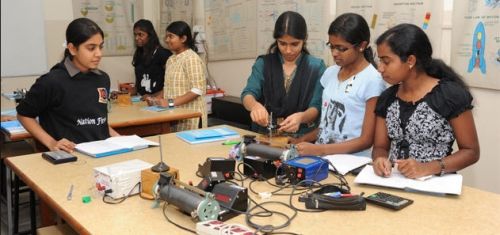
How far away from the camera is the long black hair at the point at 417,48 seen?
1.74 metres

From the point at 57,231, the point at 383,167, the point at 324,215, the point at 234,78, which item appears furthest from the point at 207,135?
the point at 234,78

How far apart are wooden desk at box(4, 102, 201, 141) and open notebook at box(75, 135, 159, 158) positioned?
811 mm

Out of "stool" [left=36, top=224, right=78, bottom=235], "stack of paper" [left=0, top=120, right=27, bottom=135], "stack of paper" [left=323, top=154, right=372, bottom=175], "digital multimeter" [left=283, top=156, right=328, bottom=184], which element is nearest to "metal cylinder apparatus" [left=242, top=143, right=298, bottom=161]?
"digital multimeter" [left=283, top=156, right=328, bottom=184]

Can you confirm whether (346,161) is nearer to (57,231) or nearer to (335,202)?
(335,202)

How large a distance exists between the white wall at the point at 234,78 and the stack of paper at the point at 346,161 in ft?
4.10

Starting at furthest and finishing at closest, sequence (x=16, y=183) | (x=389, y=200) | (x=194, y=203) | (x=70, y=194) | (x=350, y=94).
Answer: (x=16, y=183) → (x=350, y=94) → (x=70, y=194) → (x=389, y=200) → (x=194, y=203)

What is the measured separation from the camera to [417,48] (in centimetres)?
175

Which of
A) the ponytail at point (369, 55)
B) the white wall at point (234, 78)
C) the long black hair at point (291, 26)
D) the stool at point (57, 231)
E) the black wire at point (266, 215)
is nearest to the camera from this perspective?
the black wire at point (266, 215)

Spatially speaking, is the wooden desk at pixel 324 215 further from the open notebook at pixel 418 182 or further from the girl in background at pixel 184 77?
the girl in background at pixel 184 77

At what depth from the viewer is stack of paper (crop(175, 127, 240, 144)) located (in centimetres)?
239

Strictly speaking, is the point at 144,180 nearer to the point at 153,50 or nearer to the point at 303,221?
the point at 303,221

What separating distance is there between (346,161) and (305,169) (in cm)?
33

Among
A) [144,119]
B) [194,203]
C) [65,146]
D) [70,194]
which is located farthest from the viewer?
[144,119]

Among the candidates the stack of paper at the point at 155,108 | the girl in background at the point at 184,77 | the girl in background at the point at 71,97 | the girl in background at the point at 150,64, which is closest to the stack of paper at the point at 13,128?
the girl in background at the point at 71,97
